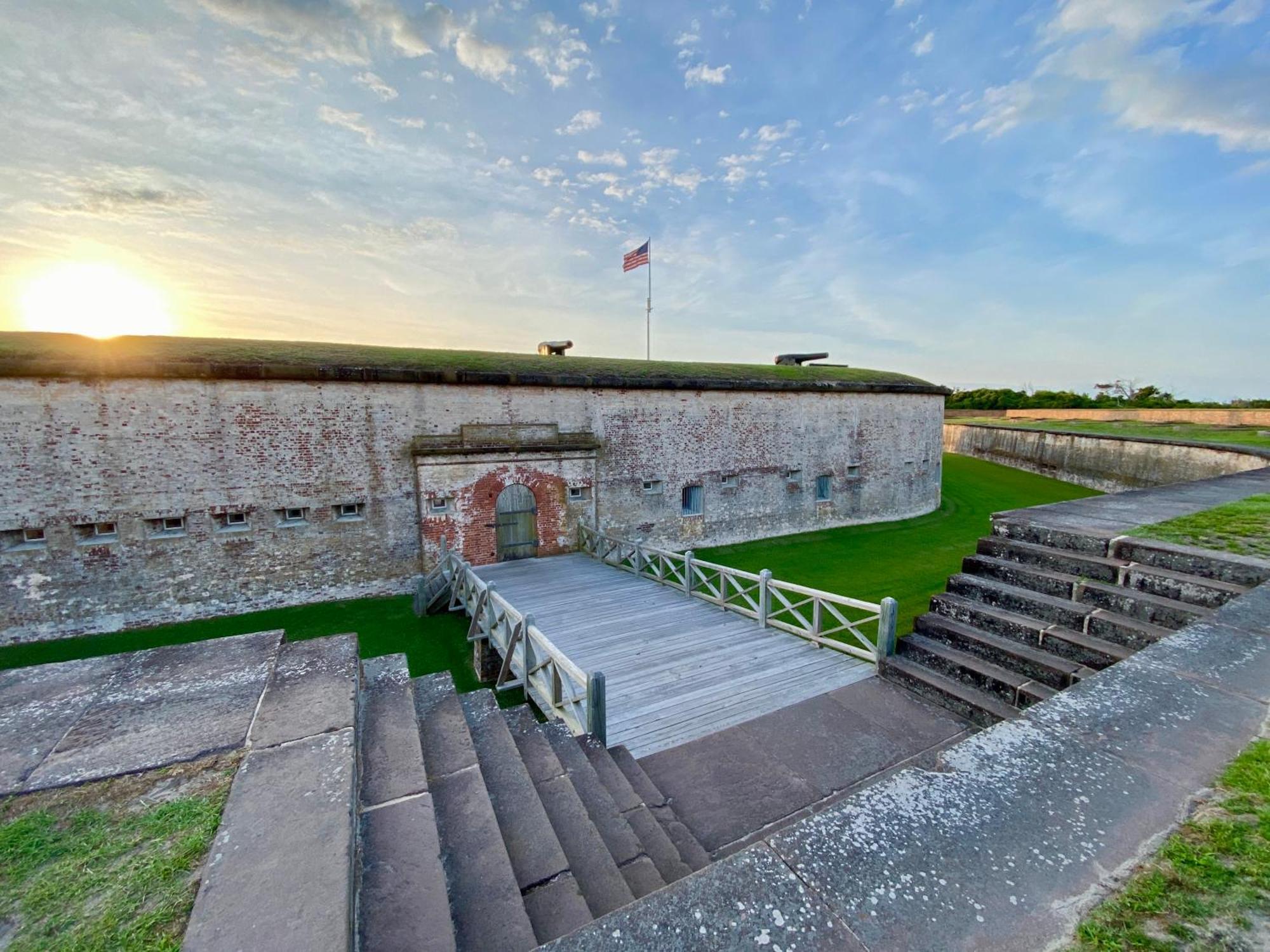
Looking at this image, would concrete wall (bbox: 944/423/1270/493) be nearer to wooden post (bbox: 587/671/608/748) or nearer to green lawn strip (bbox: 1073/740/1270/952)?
green lawn strip (bbox: 1073/740/1270/952)

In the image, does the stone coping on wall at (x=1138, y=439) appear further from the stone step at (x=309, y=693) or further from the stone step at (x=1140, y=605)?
the stone step at (x=309, y=693)

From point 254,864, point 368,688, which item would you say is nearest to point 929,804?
point 254,864

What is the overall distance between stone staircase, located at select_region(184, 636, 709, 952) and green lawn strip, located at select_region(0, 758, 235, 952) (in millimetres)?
110

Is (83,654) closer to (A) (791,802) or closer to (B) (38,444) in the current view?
(B) (38,444)

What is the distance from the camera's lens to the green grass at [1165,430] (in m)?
21.3

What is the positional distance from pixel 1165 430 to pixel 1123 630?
2992 cm

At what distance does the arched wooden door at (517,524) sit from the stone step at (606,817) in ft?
28.1

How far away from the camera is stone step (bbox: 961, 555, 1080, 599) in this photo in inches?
219

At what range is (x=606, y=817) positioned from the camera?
12.1 feet

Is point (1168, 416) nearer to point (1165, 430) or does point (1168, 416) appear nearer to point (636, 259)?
point (1165, 430)

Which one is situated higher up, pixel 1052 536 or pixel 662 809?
pixel 1052 536

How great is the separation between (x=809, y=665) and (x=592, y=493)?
7.96 m

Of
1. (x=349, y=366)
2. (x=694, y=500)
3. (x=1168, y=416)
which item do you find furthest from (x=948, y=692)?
(x=1168, y=416)

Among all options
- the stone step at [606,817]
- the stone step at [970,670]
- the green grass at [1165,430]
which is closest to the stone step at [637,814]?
the stone step at [606,817]
